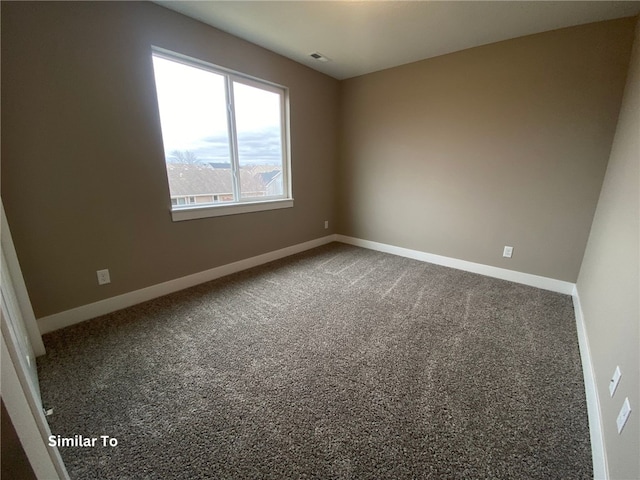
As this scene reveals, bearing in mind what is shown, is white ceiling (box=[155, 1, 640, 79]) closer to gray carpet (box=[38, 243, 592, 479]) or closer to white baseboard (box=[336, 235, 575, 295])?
white baseboard (box=[336, 235, 575, 295])

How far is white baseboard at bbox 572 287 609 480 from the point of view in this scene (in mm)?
1037

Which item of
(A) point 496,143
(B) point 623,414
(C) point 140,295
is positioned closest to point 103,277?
(C) point 140,295

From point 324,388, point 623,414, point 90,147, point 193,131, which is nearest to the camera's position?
point 623,414

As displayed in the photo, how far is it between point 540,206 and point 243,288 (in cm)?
310

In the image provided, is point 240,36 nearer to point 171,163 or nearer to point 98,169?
point 171,163

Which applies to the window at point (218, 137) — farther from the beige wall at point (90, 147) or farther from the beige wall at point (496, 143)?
the beige wall at point (496, 143)

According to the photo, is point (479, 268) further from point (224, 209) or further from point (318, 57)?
point (318, 57)

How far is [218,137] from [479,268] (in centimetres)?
327

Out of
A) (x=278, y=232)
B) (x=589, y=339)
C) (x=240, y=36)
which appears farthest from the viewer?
(x=278, y=232)

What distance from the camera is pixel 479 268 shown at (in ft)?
10.2

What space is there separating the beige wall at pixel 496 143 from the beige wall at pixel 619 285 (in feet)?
0.59

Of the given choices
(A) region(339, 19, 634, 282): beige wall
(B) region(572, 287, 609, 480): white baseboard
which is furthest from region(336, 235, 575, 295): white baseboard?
(B) region(572, 287, 609, 480): white baseboard

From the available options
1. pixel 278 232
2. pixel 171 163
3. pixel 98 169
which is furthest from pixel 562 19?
pixel 98 169

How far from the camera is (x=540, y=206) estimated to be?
8.65 ft
